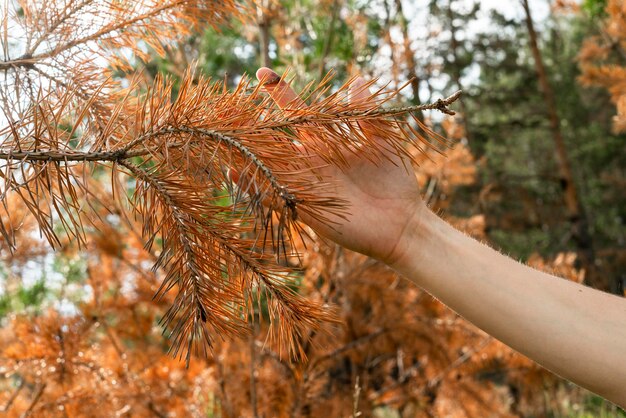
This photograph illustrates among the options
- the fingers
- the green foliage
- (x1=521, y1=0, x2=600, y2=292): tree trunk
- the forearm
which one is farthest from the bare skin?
(x1=521, y1=0, x2=600, y2=292): tree trunk

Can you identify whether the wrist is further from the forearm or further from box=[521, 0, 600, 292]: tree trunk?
box=[521, 0, 600, 292]: tree trunk

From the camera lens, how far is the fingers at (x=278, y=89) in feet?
2.29

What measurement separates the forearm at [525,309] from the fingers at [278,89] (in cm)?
23

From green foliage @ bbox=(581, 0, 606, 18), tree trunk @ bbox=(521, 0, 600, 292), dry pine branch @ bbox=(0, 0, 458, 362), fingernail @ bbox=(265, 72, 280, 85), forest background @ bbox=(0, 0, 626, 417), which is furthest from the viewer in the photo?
tree trunk @ bbox=(521, 0, 600, 292)

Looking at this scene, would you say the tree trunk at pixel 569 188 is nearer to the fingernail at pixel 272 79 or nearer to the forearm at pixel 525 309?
the forearm at pixel 525 309

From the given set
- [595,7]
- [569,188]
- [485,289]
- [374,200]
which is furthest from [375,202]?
[569,188]

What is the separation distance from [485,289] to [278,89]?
0.36 m

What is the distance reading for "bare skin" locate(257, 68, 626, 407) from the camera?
0.78 metres

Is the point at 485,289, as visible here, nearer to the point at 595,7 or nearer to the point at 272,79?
the point at 272,79

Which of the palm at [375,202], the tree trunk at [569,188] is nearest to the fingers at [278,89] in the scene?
the palm at [375,202]

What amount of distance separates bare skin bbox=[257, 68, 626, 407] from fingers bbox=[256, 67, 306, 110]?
103mm

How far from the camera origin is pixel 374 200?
79cm

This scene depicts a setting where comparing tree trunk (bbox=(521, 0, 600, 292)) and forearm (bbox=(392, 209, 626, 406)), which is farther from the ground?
tree trunk (bbox=(521, 0, 600, 292))

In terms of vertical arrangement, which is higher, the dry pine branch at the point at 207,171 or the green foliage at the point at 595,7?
the green foliage at the point at 595,7
